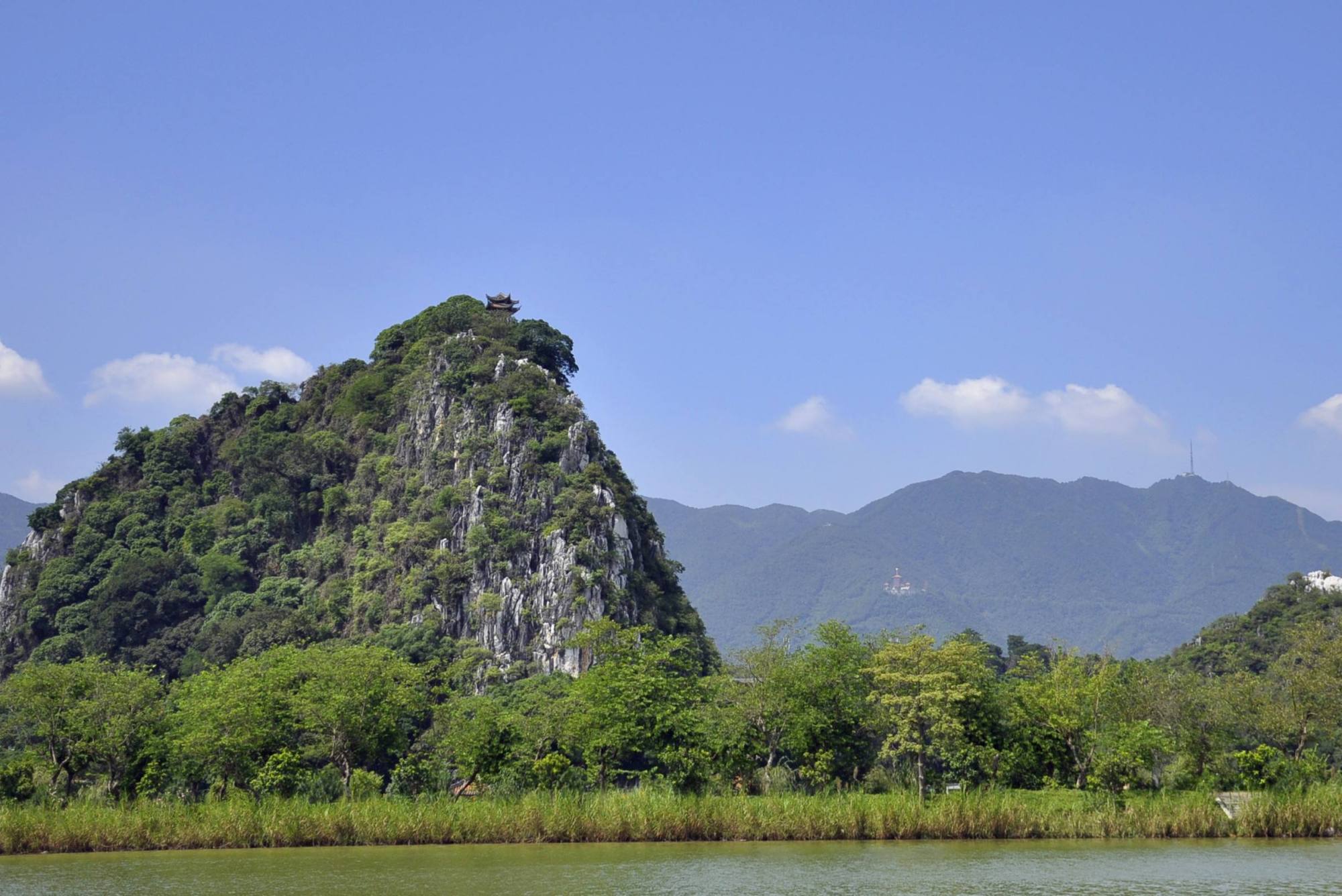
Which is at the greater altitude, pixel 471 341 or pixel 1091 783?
pixel 471 341

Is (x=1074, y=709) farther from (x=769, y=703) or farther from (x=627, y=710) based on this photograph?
(x=627, y=710)

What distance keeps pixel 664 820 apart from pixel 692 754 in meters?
6.44

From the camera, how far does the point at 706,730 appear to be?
4441 centimetres

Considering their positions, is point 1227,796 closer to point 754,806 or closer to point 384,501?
point 754,806

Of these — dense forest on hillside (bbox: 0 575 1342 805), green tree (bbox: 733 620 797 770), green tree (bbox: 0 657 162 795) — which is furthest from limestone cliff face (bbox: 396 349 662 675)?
green tree (bbox: 0 657 162 795)

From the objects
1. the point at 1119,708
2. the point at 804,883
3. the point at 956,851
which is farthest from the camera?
the point at 1119,708

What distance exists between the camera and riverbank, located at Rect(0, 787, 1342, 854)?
3609 cm

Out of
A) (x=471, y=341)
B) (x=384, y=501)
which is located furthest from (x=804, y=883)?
(x=471, y=341)

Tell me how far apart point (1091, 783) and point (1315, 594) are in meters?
85.8

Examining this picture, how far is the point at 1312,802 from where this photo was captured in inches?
1443

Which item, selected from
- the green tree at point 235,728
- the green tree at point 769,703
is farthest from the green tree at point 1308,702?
the green tree at point 235,728

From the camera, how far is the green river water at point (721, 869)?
28094 mm

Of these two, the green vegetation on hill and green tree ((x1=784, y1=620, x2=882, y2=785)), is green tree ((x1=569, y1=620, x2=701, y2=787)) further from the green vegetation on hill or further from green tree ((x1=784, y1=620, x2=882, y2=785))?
the green vegetation on hill

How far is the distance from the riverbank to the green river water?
662 mm
